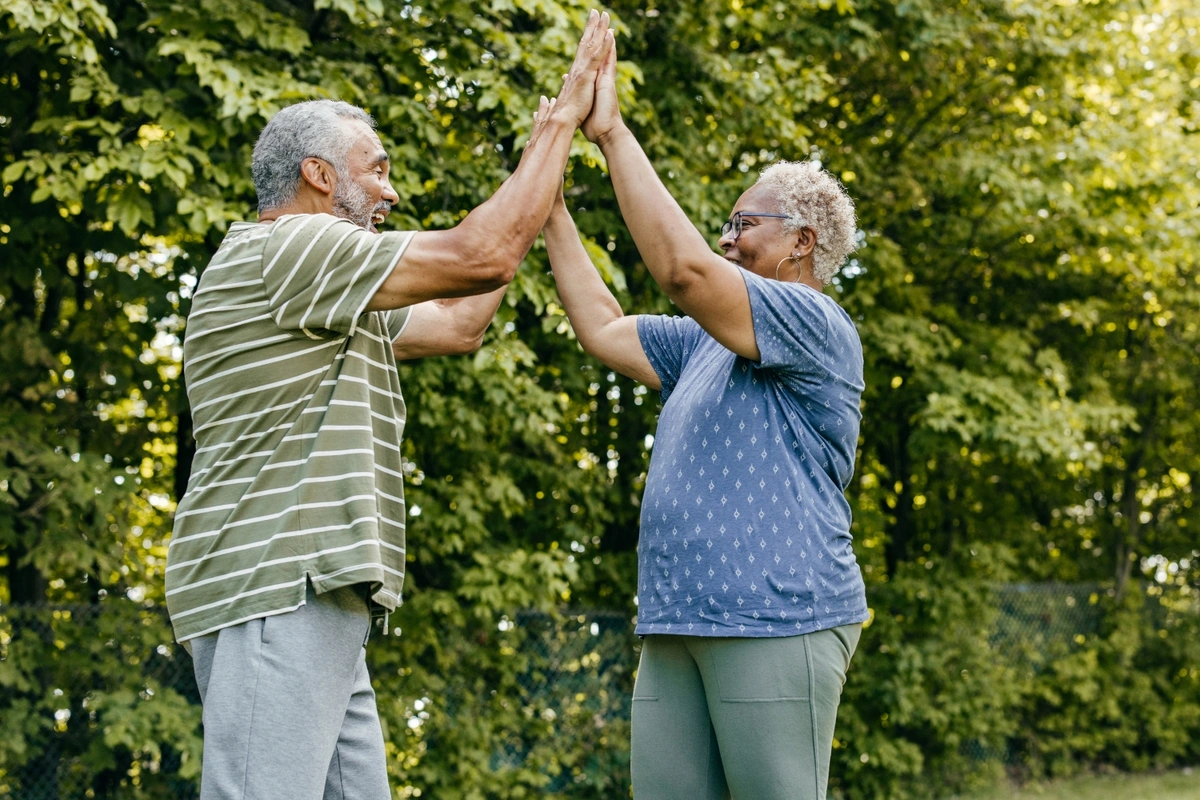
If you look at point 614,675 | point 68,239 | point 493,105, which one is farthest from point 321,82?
point 614,675

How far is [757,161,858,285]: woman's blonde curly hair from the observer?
2.45m

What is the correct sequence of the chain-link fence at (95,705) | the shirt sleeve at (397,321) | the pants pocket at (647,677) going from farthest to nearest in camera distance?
the chain-link fence at (95,705)
the shirt sleeve at (397,321)
the pants pocket at (647,677)

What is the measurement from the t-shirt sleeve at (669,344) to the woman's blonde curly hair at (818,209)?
0.31 meters

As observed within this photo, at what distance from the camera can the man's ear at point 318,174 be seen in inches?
87.4

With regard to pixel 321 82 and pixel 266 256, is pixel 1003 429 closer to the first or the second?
pixel 321 82

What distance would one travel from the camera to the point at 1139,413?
9828mm

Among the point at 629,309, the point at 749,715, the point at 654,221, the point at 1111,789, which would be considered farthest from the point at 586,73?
the point at 1111,789

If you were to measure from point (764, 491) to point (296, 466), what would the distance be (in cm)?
85

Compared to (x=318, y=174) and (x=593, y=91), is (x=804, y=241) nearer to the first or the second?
(x=593, y=91)

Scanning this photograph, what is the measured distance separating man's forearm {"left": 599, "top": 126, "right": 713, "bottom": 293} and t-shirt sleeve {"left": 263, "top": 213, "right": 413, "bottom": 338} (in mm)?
419

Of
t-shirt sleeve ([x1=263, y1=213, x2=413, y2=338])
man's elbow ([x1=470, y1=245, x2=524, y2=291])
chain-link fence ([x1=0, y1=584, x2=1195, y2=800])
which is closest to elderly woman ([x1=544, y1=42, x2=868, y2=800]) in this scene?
man's elbow ([x1=470, y1=245, x2=524, y2=291])

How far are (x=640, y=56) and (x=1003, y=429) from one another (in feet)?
10.3

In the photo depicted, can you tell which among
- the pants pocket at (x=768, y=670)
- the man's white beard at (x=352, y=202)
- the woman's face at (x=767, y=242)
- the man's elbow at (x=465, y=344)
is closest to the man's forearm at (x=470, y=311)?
the man's elbow at (x=465, y=344)

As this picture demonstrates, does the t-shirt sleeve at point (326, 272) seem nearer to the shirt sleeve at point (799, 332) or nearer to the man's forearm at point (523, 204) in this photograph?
the man's forearm at point (523, 204)
